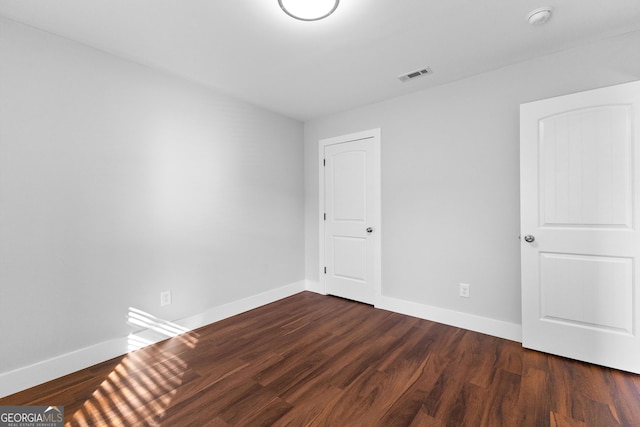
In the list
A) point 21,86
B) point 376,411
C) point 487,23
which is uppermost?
point 487,23

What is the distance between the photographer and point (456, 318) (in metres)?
2.84

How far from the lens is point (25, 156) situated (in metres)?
1.91

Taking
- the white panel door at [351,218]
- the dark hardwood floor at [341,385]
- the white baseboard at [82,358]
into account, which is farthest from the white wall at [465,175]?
the white baseboard at [82,358]

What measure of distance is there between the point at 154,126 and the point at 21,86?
839 mm

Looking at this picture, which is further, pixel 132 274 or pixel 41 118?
pixel 132 274

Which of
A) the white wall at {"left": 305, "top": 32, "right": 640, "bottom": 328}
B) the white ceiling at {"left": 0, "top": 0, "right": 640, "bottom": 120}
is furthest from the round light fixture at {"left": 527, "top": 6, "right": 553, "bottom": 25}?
the white wall at {"left": 305, "top": 32, "right": 640, "bottom": 328}

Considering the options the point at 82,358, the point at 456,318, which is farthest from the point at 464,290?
the point at 82,358

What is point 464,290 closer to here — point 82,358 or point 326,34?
point 326,34

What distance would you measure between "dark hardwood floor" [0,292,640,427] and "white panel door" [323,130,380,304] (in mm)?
995

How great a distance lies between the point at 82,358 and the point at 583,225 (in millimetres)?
3959

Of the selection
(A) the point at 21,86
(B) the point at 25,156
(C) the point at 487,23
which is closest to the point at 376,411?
(C) the point at 487,23

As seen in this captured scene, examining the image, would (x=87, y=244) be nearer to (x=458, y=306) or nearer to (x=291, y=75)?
(x=291, y=75)

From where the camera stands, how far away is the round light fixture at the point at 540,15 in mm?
1827

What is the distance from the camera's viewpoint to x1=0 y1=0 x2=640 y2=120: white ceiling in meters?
1.80
